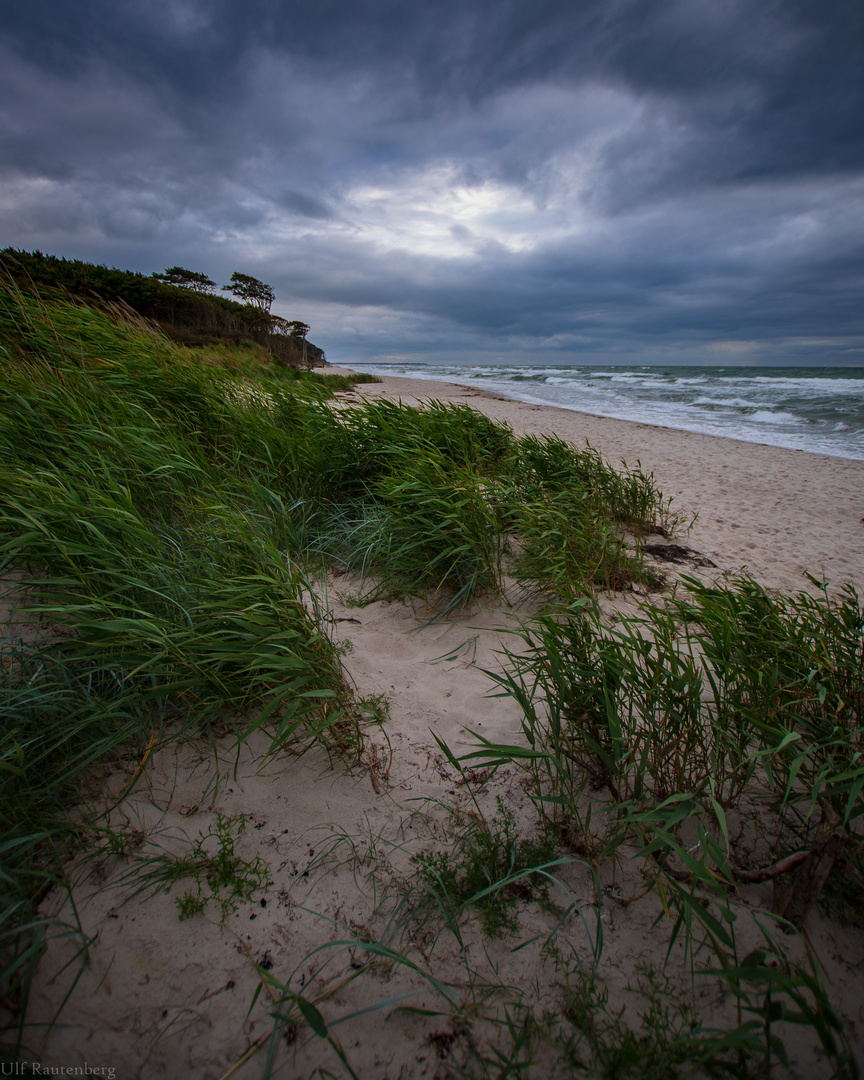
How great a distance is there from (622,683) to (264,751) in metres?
1.40

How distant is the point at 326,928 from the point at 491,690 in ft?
3.42

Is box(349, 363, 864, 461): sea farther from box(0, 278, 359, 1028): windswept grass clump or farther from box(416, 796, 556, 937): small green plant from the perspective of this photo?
box(0, 278, 359, 1028): windswept grass clump

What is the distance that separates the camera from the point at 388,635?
2.38 m

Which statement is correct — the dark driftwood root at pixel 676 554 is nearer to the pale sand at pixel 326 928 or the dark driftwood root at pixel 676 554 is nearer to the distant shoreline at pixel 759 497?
the distant shoreline at pixel 759 497

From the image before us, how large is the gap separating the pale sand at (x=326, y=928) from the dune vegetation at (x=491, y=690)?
54mm

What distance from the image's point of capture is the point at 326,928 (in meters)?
1.20

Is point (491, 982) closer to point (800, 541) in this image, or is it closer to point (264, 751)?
point (264, 751)

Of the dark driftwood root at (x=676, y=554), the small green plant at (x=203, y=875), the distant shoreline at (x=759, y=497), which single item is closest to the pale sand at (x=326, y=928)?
the small green plant at (x=203, y=875)

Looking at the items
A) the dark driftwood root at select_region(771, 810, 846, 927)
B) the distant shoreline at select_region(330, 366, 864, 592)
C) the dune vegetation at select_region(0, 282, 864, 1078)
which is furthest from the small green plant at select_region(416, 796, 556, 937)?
the distant shoreline at select_region(330, 366, 864, 592)

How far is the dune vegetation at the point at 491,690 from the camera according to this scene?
103 centimetres

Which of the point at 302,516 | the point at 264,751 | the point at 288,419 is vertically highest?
the point at 288,419

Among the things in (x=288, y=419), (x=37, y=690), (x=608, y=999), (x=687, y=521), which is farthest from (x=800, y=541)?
(x=37, y=690)

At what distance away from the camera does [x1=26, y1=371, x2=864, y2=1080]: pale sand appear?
3.25 ft

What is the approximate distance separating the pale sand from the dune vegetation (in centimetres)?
5
